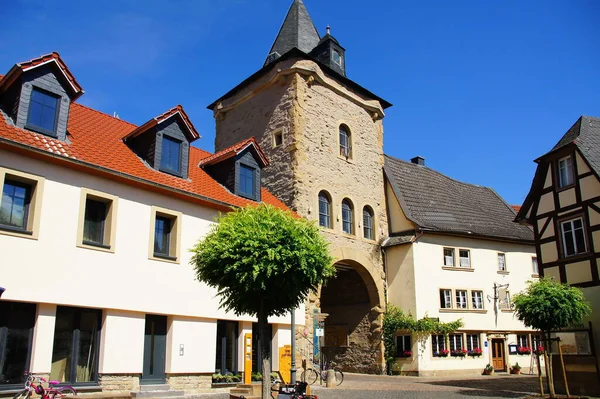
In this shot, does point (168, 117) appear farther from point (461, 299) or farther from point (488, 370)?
point (488, 370)

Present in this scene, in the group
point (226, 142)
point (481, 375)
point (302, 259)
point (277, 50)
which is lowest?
point (481, 375)

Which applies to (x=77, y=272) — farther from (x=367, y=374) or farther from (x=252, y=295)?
(x=367, y=374)

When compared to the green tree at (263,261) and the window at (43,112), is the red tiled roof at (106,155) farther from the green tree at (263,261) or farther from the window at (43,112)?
the green tree at (263,261)

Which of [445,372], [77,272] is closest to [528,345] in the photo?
[445,372]

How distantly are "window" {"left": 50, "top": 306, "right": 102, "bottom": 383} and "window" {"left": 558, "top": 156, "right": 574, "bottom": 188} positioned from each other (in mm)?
15696

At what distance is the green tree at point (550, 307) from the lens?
15.6 m

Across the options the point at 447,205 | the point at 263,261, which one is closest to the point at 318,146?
the point at 447,205

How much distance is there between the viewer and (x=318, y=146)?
2472cm

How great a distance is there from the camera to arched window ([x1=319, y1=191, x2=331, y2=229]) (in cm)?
2400

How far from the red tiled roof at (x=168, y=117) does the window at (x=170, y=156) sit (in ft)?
1.90

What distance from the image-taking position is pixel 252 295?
470 inches

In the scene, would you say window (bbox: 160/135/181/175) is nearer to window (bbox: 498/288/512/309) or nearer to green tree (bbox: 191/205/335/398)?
green tree (bbox: 191/205/335/398)

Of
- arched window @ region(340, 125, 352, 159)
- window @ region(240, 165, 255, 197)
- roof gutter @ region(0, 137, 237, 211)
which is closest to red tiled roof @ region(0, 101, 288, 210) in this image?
roof gutter @ region(0, 137, 237, 211)

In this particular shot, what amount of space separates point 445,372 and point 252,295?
16876mm
